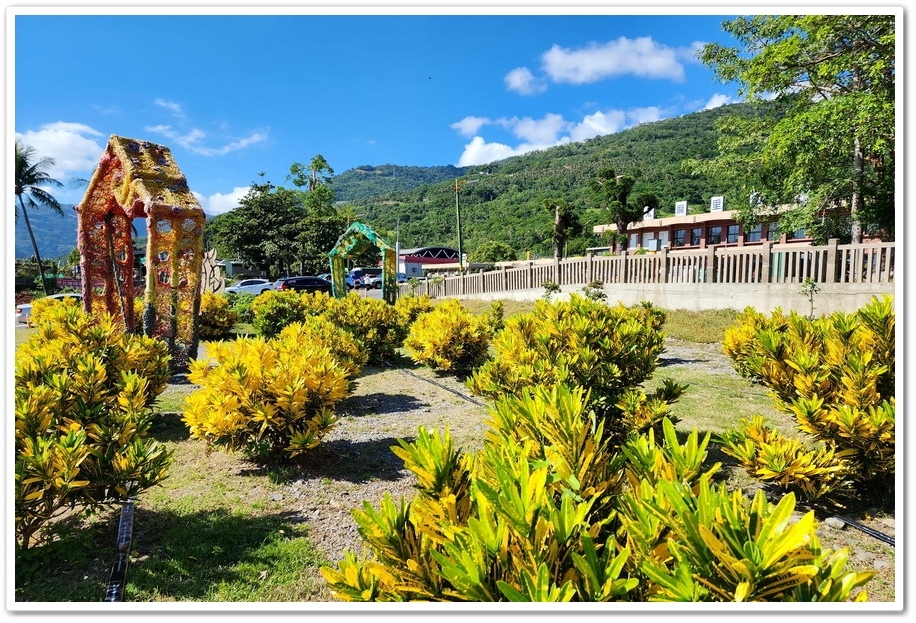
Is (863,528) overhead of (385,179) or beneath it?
beneath

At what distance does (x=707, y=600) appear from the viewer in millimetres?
1083

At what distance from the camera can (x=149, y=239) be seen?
260 inches

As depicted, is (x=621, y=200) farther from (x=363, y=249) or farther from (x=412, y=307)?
(x=412, y=307)

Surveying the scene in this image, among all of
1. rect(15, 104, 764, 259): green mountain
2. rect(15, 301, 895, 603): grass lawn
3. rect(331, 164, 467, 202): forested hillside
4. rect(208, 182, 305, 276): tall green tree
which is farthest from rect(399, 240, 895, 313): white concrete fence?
rect(331, 164, 467, 202): forested hillside

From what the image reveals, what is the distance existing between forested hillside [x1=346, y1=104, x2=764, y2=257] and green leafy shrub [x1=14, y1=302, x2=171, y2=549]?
3558 cm

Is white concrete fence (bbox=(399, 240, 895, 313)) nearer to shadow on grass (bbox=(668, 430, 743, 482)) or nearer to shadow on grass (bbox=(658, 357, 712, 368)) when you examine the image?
shadow on grass (bbox=(658, 357, 712, 368))

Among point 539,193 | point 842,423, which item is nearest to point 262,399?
point 842,423

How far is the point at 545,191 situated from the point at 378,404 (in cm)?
6463

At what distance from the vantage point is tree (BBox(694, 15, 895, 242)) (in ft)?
29.5

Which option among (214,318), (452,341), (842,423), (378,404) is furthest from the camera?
(214,318)

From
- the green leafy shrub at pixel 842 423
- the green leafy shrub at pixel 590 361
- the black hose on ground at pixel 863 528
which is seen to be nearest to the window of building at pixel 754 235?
the green leafy shrub at pixel 590 361
